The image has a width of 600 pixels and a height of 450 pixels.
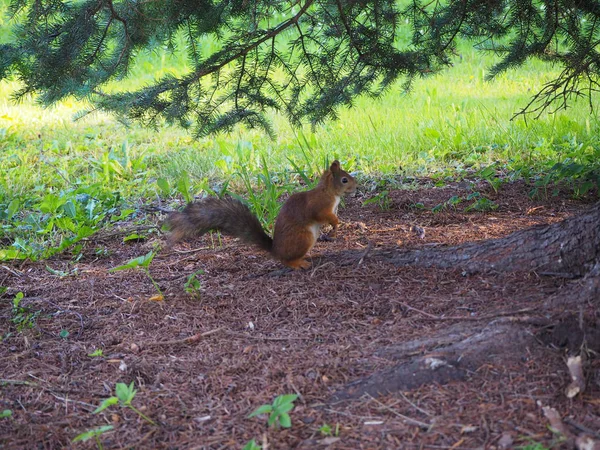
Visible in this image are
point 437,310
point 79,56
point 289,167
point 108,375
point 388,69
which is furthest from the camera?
point 289,167

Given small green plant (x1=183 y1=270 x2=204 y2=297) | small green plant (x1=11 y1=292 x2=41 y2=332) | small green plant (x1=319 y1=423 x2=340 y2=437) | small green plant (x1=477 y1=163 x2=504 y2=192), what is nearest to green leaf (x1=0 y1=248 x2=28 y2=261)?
small green plant (x1=11 y1=292 x2=41 y2=332)

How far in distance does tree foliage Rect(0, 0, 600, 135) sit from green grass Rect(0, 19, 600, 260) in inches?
19.5

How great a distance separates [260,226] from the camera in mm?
3117

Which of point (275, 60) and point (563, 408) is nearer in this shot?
point (563, 408)

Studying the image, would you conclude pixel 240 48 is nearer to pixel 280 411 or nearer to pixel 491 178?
pixel 491 178

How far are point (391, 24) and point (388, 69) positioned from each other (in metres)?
0.32

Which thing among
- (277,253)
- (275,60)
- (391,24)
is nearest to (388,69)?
(391,24)

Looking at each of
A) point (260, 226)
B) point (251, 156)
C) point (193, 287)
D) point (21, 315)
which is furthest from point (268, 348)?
point (251, 156)

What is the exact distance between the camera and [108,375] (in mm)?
2232

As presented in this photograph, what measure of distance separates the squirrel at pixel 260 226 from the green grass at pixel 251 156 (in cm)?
56

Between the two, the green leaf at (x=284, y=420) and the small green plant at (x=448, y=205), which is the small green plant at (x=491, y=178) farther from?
the green leaf at (x=284, y=420)

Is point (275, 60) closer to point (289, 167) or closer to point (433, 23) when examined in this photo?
point (433, 23)

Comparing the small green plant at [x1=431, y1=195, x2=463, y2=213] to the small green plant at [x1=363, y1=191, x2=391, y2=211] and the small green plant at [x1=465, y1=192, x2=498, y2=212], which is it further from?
the small green plant at [x1=363, y1=191, x2=391, y2=211]

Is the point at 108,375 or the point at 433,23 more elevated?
the point at 433,23
